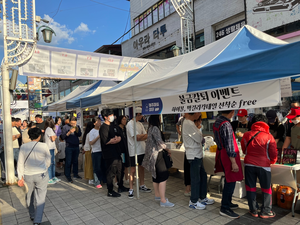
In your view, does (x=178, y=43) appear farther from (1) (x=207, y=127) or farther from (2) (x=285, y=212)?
(2) (x=285, y=212)

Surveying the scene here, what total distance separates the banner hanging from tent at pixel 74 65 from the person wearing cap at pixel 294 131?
6156 millimetres

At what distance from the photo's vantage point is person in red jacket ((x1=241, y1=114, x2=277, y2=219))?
10.5 ft

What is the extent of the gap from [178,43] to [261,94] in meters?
12.2

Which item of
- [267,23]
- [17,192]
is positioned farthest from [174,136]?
[17,192]

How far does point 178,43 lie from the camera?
45.9 feet

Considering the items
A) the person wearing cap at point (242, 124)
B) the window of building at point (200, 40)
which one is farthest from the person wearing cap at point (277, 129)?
the window of building at point (200, 40)

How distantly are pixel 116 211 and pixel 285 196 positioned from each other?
2923 mm

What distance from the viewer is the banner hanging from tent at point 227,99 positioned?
2506mm

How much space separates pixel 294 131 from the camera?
146 inches

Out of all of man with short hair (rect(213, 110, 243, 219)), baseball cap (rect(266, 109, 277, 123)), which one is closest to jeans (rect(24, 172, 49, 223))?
man with short hair (rect(213, 110, 243, 219))

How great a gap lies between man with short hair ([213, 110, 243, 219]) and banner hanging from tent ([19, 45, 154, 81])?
5646 millimetres

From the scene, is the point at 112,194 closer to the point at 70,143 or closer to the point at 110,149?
the point at 110,149

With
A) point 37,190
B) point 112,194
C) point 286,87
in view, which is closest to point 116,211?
point 112,194

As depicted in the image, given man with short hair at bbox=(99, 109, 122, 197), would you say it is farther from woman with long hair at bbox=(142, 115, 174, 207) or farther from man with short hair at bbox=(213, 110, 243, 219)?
man with short hair at bbox=(213, 110, 243, 219)
